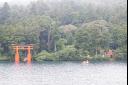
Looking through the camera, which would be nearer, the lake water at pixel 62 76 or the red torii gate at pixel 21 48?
the lake water at pixel 62 76

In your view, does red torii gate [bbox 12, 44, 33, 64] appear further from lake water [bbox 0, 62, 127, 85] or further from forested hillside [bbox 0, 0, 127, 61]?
lake water [bbox 0, 62, 127, 85]

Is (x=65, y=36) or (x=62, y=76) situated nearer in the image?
(x=62, y=76)

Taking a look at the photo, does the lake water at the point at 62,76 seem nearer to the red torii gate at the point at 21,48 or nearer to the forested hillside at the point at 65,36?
the red torii gate at the point at 21,48

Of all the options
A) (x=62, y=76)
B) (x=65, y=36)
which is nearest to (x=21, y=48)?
(x=65, y=36)

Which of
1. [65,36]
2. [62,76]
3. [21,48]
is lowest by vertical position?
[62,76]

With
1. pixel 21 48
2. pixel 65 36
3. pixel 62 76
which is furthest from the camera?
pixel 65 36

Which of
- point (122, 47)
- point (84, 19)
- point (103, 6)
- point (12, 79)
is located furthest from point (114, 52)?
point (12, 79)

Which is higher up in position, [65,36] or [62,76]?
[65,36]

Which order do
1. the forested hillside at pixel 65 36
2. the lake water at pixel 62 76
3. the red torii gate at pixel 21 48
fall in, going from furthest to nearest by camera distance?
the forested hillside at pixel 65 36 → the red torii gate at pixel 21 48 → the lake water at pixel 62 76

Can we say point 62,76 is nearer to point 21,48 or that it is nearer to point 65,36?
point 21,48

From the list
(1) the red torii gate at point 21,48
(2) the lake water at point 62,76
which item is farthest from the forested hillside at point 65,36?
(2) the lake water at point 62,76

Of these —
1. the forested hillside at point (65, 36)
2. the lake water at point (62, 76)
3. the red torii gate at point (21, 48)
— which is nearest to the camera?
the lake water at point (62, 76)

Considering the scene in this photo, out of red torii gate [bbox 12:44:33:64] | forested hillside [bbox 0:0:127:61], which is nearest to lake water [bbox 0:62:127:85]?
red torii gate [bbox 12:44:33:64]

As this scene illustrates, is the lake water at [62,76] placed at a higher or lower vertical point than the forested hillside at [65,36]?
lower
